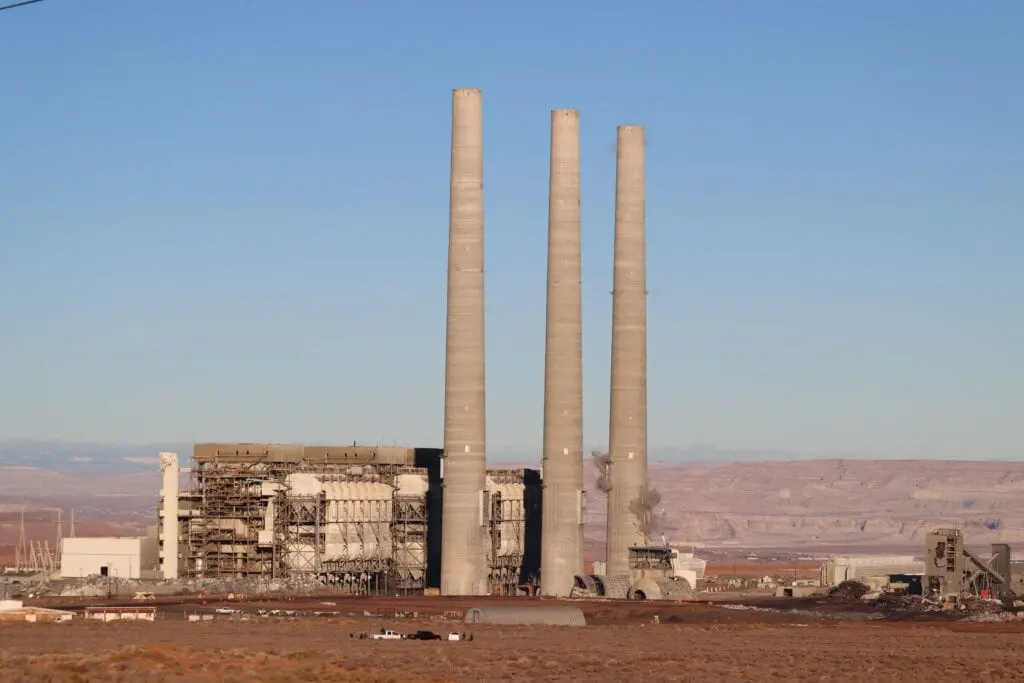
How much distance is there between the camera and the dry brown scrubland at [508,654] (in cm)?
5209

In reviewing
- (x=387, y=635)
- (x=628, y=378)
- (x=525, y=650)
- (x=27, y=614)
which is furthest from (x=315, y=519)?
(x=525, y=650)

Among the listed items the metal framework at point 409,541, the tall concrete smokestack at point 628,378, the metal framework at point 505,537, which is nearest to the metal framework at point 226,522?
the metal framework at point 409,541

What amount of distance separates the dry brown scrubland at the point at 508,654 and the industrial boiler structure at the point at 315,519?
3437cm

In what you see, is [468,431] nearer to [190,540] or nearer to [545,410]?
[545,410]

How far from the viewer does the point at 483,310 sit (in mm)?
114250

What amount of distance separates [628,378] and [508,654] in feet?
183

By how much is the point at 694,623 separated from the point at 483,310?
100 feet

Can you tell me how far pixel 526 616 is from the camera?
9000 cm

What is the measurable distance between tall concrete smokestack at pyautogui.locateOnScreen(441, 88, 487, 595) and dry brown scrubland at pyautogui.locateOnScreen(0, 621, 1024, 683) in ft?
90.5

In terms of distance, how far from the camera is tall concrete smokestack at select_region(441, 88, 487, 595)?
113562 mm

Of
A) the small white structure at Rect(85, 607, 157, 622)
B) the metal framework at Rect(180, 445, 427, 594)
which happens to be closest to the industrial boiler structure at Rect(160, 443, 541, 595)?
the metal framework at Rect(180, 445, 427, 594)

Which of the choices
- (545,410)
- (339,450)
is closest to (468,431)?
(545,410)

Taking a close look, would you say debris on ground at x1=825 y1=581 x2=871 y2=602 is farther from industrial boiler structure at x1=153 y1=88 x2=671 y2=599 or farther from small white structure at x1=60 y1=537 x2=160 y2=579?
small white structure at x1=60 y1=537 x2=160 y2=579

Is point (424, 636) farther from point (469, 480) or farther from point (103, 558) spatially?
point (103, 558)
